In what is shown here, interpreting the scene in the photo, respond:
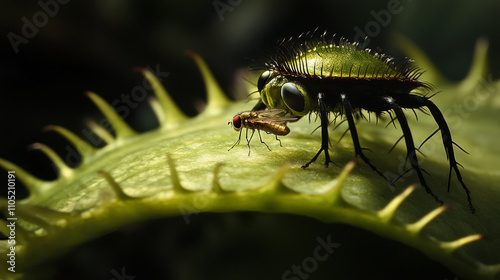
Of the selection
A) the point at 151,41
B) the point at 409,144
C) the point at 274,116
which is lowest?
the point at 409,144

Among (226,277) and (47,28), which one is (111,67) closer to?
(47,28)

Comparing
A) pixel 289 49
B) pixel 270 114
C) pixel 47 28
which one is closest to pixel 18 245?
pixel 270 114

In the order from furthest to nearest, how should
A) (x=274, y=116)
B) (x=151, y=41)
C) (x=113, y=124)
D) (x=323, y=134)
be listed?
(x=151, y=41) < (x=113, y=124) < (x=274, y=116) < (x=323, y=134)

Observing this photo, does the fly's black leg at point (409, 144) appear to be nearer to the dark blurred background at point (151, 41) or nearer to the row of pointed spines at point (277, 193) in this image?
the row of pointed spines at point (277, 193)

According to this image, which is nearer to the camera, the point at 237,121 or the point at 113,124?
the point at 237,121

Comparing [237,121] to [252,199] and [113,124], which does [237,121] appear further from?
[113,124]

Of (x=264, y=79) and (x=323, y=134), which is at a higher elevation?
(x=264, y=79)

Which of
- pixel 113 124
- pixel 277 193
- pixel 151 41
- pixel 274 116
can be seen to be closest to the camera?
pixel 277 193

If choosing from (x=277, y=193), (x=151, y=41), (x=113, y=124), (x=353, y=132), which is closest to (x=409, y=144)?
(x=353, y=132)
